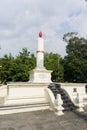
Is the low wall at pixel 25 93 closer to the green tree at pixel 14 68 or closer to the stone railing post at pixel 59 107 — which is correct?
the stone railing post at pixel 59 107

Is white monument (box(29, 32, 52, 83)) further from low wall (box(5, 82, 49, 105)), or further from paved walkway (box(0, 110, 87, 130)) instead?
paved walkway (box(0, 110, 87, 130))

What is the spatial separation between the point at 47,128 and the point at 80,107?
12.0 ft

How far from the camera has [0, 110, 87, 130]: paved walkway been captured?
6.54m

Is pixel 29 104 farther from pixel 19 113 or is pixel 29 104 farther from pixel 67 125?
pixel 67 125

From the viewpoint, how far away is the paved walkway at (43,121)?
21.4 feet

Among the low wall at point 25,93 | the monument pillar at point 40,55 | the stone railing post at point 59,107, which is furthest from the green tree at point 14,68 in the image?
the stone railing post at point 59,107

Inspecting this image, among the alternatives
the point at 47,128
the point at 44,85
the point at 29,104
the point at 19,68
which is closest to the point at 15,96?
the point at 29,104

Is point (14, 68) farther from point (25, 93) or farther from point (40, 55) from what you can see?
point (25, 93)

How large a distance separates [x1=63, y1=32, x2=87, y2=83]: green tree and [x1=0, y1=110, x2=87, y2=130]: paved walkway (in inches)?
666

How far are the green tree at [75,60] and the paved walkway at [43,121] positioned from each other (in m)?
16.9

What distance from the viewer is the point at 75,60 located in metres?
24.9

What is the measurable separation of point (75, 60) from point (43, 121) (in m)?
18.7

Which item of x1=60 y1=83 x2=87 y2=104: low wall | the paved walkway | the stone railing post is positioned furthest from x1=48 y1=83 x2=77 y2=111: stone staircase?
the paved walkway

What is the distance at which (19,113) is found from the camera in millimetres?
8672
